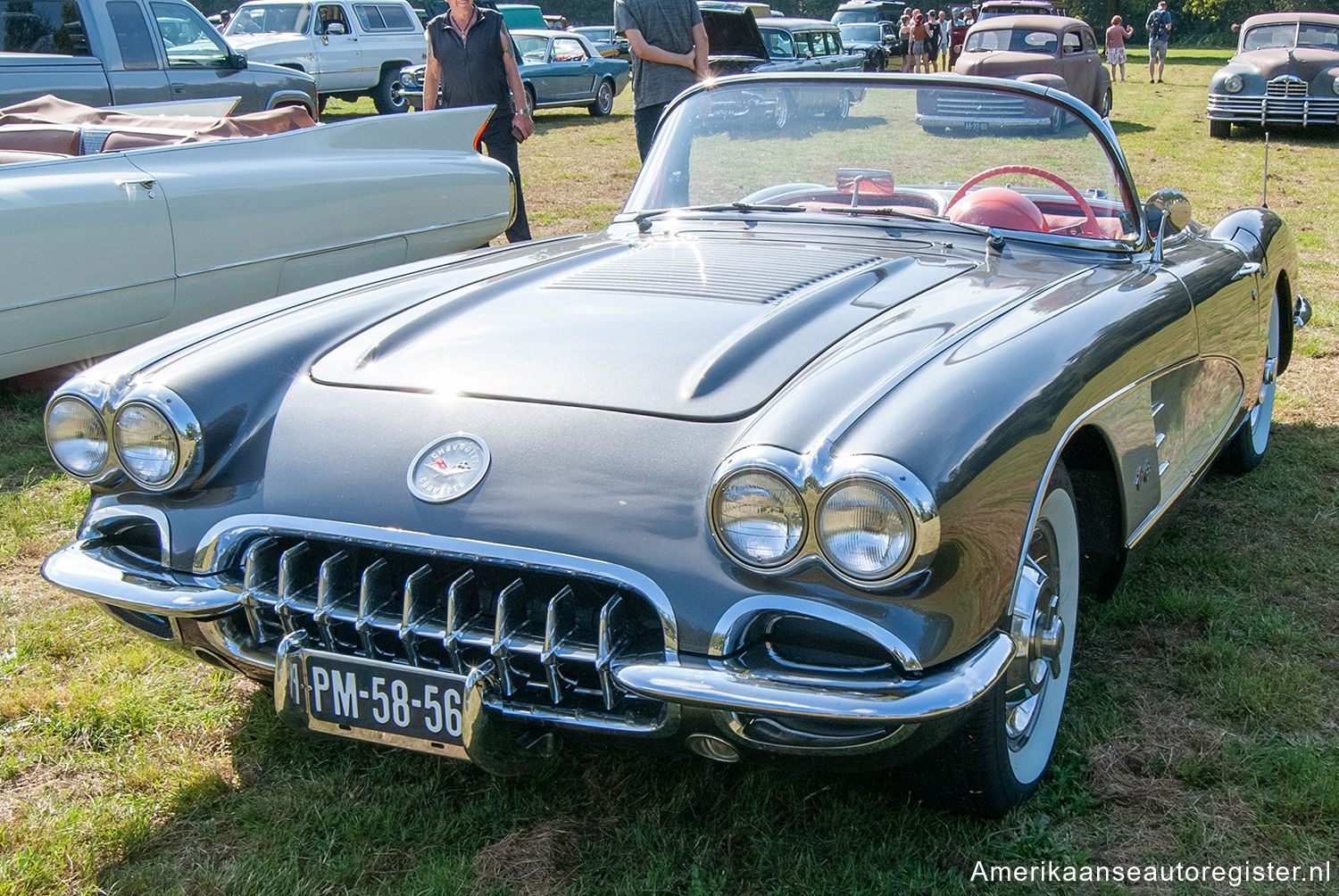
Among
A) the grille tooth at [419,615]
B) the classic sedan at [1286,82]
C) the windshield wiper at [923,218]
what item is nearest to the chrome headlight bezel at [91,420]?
the grille tooth at [419,615]

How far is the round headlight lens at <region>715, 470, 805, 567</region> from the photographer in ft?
6.01

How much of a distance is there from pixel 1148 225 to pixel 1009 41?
45.0ft

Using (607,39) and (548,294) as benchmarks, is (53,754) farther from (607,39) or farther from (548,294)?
(607,39)

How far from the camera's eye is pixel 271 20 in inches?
659

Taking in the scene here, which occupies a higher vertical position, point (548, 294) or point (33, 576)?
point (548, 294)

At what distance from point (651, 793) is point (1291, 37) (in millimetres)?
15710

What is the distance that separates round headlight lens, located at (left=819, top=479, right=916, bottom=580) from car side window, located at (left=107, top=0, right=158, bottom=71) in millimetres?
7553

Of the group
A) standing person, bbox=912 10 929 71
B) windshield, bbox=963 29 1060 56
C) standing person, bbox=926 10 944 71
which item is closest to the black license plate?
windshield, bbox=963 29 1060 56

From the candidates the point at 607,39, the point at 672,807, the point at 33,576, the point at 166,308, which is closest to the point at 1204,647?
the point at 672,807

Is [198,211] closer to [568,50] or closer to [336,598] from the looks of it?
[336,598]

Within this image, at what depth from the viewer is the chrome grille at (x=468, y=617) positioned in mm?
1934

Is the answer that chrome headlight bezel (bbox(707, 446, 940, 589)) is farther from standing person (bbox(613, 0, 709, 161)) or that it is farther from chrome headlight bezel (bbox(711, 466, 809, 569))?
standing person (bbox(613, 0, 709, 161))

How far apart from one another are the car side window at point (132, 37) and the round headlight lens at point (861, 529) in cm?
755

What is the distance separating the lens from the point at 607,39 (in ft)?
86.2
